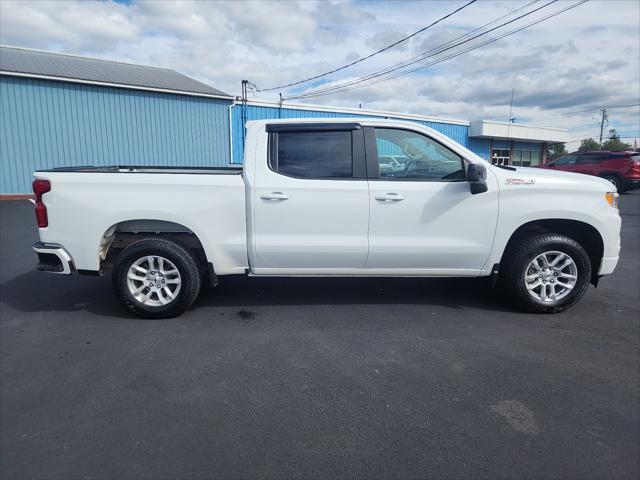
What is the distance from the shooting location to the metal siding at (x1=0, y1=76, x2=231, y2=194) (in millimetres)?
15797

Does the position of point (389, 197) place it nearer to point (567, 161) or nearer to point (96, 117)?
point (96, 117)

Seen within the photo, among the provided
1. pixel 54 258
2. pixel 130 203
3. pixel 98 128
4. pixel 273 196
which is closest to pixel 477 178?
pixel 273 196

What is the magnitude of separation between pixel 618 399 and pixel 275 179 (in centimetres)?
327

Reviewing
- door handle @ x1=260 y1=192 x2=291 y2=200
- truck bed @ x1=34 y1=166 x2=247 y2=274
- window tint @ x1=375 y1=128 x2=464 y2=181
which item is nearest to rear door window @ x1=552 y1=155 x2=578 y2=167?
window tint @ x1=375 y1=128 x2=464 y2=181

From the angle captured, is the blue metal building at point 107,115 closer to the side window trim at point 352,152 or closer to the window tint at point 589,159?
the window tint at point 589,159

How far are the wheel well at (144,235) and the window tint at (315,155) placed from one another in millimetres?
1164

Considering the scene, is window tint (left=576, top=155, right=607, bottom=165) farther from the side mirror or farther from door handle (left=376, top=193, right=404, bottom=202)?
door handle (left=376, top=193, right=404, bottom=202)

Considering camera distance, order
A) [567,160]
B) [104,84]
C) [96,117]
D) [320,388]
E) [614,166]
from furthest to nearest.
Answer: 1. [567,160]
2. [614,166]
3. [96,117]
4. [104,84]
5. [320,388]

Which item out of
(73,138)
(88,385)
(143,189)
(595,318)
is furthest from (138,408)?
(73,138)

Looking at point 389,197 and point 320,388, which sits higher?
point 389,197

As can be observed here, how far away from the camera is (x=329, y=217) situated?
442 centimetres

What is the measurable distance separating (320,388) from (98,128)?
17.0 metres

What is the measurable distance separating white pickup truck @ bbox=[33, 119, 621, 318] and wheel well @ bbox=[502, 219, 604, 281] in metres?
0.03

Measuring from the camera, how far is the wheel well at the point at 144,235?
4.56 m
